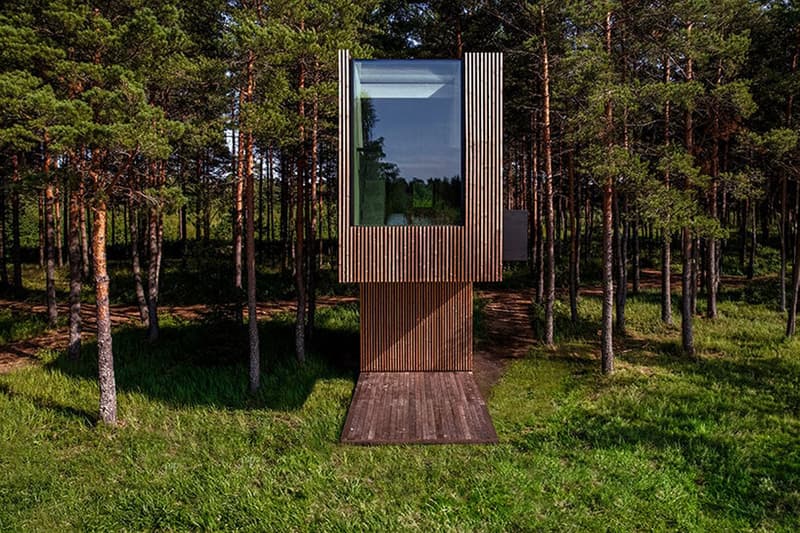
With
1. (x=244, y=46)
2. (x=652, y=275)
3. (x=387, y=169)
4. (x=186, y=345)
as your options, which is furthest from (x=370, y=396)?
(x=652, y=275)

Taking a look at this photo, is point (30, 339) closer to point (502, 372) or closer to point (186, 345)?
point (186, 345)

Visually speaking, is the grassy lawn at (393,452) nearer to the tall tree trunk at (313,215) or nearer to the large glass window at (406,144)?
the tall tree trunk at (313,215)

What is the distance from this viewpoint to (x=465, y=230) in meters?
8.66

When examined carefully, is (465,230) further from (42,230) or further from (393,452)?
(42,230)

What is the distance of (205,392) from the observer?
10.6m

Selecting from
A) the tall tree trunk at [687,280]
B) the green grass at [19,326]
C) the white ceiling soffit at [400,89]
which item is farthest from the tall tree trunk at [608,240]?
the green grass at [19,326]

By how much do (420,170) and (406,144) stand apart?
1.69ft

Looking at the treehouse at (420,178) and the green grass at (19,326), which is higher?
the treehouse at (420,178)

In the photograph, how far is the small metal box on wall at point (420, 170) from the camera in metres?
8.60

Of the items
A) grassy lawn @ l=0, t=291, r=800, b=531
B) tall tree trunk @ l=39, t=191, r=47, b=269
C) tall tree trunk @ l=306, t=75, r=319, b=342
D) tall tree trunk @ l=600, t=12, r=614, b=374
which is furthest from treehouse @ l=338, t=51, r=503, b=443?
tall tree trunk @ l=39, t=191, r=47, b=269

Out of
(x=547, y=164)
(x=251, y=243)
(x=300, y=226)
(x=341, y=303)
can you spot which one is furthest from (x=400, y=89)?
(x=341, y=303)

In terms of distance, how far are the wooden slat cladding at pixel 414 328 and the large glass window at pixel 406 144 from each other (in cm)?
334

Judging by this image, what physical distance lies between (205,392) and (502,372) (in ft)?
22.1

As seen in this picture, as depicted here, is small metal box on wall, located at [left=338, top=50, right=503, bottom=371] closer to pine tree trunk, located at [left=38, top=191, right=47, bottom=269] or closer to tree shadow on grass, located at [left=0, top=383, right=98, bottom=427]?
tree shadow on grass, located at [left=0, top=383, right=98, bottom=427]
